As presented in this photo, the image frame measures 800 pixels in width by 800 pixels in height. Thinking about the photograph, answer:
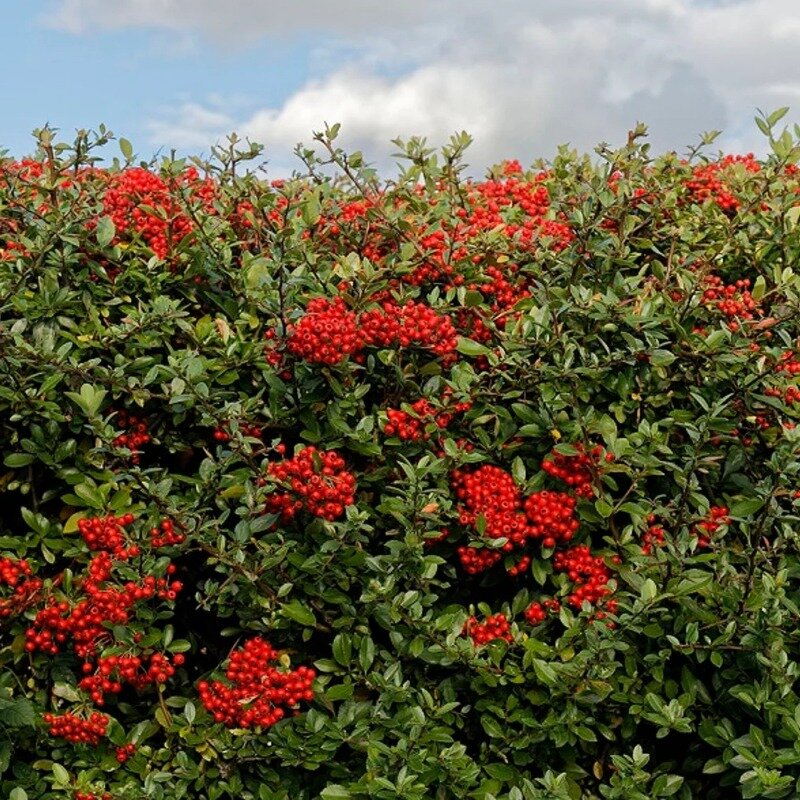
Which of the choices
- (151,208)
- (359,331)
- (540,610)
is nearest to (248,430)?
(359,331)

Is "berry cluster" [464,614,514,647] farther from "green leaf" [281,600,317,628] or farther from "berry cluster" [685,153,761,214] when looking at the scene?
"berry cluster" [685,153,761,214]

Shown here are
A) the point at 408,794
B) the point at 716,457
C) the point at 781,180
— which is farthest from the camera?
the point at 781,180

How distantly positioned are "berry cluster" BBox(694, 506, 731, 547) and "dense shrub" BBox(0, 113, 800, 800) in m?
0.01

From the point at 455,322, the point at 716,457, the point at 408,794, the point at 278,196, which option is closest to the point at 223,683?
the point at 408,794

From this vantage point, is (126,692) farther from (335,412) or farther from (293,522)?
(335,412)

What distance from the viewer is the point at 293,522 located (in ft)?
14.3

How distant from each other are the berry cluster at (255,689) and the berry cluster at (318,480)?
583 millimetres

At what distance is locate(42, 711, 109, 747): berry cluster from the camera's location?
4121mm

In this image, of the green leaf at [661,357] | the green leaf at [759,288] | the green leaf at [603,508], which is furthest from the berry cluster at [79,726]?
the green leaf at [759,288]

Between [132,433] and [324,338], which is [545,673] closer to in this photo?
[324,338]

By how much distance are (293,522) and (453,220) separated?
64.8 inches

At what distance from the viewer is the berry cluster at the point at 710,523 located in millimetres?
4277

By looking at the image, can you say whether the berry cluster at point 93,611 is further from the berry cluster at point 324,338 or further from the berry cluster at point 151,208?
the berry cluster at point 151,208

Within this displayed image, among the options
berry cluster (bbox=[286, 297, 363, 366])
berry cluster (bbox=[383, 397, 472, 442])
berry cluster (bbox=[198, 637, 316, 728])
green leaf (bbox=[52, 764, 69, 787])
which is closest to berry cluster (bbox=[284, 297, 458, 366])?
berry cluster (bbox=[286, 297, 363, 366])
